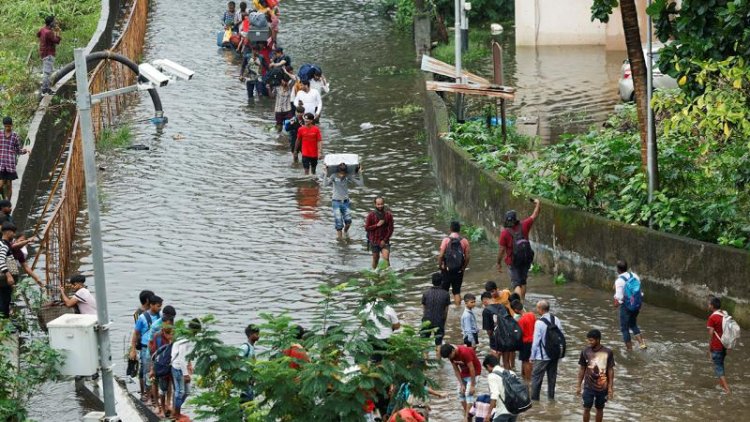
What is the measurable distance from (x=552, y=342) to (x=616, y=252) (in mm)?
4249

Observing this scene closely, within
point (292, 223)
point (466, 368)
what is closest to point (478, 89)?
point (292, 223)

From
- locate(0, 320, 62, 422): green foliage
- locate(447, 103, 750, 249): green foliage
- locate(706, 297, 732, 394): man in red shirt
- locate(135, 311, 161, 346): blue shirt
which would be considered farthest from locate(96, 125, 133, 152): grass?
locate(706, 297, 732, 394): man in red shirt

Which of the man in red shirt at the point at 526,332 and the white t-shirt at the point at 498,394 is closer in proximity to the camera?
the white t-shirt at the point at 498,394

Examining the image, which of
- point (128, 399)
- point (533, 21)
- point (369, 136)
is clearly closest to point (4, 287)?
point (128, 399)

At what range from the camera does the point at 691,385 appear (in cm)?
1584

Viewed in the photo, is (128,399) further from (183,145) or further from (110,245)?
(183,145)

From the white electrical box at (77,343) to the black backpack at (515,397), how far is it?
401cm

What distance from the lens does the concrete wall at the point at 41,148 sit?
908 inches

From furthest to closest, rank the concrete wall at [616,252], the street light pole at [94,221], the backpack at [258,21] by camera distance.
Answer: the backpack at [258,21], the concrete wall at [616,252], the street light pole at [94,221]

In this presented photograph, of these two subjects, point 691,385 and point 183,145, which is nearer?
point 691,385

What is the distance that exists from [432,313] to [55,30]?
17.5 metres

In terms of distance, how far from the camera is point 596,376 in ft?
47.2

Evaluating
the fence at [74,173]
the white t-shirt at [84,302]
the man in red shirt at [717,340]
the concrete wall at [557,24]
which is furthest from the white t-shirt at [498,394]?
the concrete wall at [557,24]

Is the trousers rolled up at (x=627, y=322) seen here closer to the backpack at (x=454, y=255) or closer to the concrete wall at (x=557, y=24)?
the backpack at (x=454, y=255)
